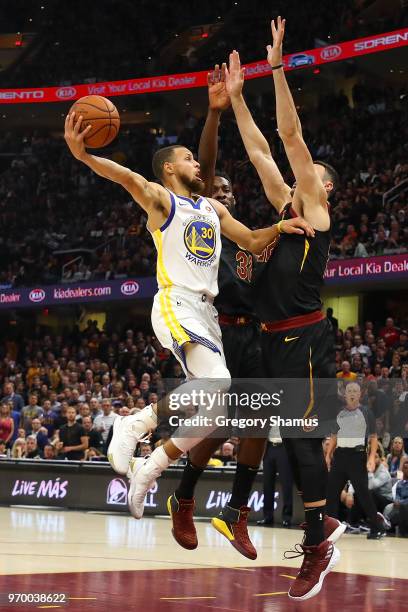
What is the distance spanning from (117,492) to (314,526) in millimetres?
10446

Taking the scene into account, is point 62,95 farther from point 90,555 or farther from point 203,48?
point 90,555

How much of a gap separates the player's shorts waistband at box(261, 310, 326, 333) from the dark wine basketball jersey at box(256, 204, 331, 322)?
1.0 inches

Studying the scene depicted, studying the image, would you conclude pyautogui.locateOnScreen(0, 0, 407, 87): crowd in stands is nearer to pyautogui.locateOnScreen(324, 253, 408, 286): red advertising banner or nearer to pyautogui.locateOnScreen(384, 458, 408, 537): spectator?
pyautogui.locateOnScreen(324, 253, 408, 286): red advertising banner

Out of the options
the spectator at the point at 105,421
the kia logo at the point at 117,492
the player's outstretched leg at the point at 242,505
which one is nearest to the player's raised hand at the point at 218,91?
the player's outstretched leg at the point at 242,505

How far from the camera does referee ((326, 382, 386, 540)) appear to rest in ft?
41.9

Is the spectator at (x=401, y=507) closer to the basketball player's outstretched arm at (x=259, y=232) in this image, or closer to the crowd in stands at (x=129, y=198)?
the basketball player's outstretched arm at (x=259, y=232)

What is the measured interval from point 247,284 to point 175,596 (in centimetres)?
243

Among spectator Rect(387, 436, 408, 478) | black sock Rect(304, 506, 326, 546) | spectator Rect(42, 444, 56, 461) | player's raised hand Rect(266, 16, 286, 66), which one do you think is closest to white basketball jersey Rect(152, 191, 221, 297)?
player's raised hand Rect(266, 16, 286, 66)

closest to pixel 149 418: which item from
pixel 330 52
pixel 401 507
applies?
pixel 401 507

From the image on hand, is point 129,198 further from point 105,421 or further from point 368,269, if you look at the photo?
point 105,421

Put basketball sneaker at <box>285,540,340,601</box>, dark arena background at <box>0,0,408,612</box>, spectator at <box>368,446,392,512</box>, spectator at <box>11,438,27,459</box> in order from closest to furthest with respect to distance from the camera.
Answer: basketball sneaker at <box>285,540,340,601</box>
dark arena background at <box>0,0,408,612</box>
spectator at <box>368,446,392,512</box>
spectator at <box>11,438,27,459</box>

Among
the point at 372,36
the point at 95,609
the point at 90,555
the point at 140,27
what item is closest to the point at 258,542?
the point at 90,555

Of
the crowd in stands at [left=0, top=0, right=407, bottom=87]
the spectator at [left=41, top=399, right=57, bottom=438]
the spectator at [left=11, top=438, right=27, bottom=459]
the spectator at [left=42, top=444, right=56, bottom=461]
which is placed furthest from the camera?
the crowd in stands at [left=0, top=0, right=407, bottom=87]

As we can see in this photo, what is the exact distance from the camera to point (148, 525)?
14.7 meters
